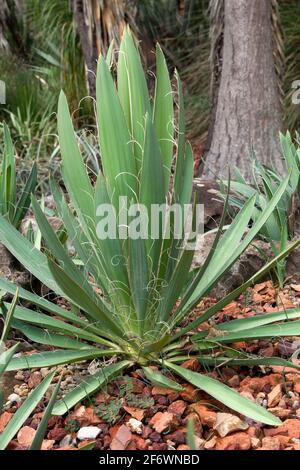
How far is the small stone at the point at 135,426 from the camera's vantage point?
7.81 feet

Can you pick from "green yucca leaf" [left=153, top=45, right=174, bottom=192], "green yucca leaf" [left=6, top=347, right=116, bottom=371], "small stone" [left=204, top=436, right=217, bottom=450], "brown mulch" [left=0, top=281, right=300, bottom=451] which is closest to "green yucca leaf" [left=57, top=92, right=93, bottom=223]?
"green yucca leaf" [left=153, top=45, right=174, bottom=192]

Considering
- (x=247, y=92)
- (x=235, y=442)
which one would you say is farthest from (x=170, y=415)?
(x=247, y=92)

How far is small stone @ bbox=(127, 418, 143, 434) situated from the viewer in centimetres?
238

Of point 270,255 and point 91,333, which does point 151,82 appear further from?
point 91,333

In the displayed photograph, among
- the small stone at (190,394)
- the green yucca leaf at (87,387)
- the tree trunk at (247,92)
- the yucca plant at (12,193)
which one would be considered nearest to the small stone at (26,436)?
the green yucca leaf at (87,387)

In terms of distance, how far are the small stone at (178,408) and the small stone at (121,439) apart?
7.0 inches

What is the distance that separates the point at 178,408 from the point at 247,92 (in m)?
3.60

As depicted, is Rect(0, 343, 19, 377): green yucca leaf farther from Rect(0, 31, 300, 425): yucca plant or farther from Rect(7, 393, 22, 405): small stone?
Rect(7, 393, 22, 405): small stone

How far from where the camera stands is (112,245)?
8.34 feet

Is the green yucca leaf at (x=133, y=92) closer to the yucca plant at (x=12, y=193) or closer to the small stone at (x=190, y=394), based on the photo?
the small stone at (x=190, y=394)

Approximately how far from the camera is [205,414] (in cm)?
242

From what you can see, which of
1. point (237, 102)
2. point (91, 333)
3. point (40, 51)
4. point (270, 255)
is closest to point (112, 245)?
point (91, 333)

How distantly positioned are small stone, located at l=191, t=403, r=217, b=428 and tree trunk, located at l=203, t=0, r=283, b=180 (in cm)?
320

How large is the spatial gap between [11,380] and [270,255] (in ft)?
4.61
